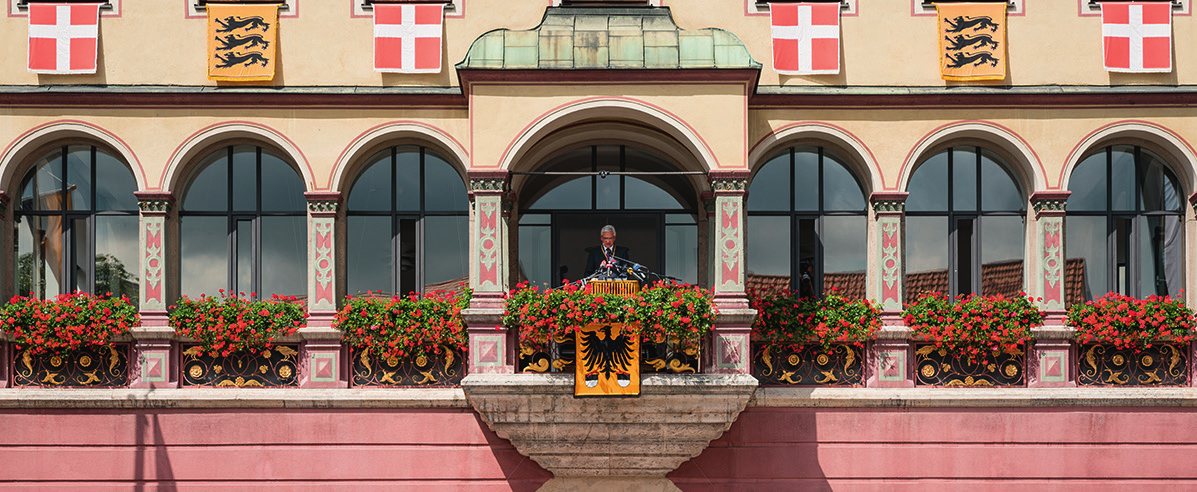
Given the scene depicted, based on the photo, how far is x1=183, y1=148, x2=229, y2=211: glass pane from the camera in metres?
15.5

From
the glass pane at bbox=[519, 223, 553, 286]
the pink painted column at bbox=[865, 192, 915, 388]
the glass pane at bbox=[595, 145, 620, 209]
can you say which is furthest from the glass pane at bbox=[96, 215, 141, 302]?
the pink painted column at bbox=[865, 192, 915, 388]

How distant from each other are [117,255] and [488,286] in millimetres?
5738

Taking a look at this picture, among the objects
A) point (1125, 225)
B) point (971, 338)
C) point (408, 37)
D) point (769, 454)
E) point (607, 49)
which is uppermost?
point (408, 37)

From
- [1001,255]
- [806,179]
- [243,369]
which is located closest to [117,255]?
[243,369]

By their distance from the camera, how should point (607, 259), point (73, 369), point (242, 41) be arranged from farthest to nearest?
1. point (242, 41)
2. point (73, 369)
3. point (607, 259)

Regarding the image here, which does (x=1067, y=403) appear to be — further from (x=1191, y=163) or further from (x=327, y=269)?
(x=327, y=269)

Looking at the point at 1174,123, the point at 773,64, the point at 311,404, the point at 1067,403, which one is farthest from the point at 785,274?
the point at 311,404

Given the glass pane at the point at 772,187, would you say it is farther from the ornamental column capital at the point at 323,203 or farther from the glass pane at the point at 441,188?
the ornamental column capital at the point at 323,203

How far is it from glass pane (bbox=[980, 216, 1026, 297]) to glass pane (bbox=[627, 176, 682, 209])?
4.58 metres

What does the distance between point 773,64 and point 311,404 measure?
8.19 metres

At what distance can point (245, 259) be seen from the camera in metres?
15.4

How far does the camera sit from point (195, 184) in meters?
15.5

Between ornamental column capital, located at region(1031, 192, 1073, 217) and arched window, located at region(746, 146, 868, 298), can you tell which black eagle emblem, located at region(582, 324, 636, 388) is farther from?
ornamental column capital, located at region(1031, 192, 1073, 217)

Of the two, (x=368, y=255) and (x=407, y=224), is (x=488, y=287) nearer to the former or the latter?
(x=407, y=224)
